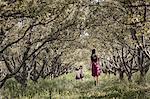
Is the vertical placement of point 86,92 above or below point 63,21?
below

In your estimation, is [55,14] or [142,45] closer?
[55,14]

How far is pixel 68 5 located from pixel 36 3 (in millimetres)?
1888

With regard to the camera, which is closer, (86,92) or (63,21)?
(63,21)

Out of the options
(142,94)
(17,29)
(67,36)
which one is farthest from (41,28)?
(142,94)

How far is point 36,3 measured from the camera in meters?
15.1

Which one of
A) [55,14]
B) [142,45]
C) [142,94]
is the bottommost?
[142,94]

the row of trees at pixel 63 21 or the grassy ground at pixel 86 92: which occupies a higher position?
the row of trees at pixel 63 21

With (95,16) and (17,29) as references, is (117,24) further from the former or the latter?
(17,29)

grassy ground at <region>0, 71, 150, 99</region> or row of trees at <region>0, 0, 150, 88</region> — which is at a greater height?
row of trees at <region>0, 0, 150, 88</region>

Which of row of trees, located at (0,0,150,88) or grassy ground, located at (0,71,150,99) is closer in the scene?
row of trees, located at (0,0,150,88)

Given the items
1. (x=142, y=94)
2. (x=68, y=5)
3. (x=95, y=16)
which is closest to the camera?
(x=68, y=5)

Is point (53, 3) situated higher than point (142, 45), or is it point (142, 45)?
point (53, 3)

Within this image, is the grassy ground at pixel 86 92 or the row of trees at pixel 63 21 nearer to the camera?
the row of trees at pixel 63 21

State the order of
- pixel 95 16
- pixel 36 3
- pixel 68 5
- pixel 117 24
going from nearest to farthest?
pixel 36 3 → pixel 68 5 → pixel 95 16 → pixel 117 24
